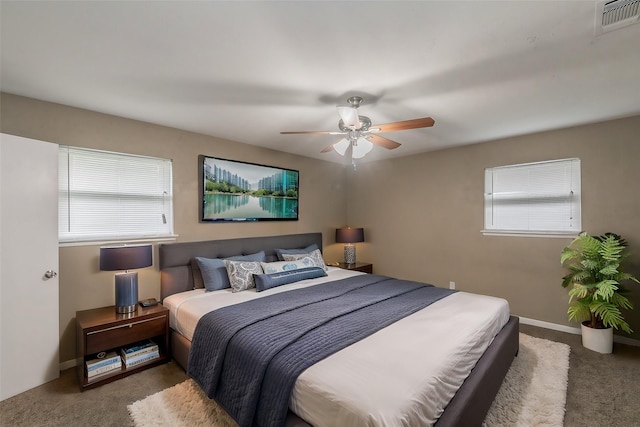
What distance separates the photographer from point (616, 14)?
4.84 ft

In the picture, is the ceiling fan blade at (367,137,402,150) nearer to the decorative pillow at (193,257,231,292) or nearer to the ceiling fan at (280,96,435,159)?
the ceiling fan at (280,96,435,159)

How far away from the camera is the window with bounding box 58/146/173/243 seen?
8.77 ft

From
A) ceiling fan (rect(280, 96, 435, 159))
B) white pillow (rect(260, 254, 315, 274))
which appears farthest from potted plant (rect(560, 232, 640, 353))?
white pillow (rect(260, 254, 315, 274))

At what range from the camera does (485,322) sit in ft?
7.18

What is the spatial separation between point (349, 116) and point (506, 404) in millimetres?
2459

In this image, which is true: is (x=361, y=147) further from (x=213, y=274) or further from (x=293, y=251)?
(x=213, y=274)

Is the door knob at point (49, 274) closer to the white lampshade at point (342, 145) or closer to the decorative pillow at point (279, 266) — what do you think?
the decorative pillow at point (279, 266)

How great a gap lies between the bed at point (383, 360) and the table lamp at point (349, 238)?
164cm

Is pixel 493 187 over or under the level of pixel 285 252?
over

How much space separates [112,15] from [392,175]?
412 centimetres

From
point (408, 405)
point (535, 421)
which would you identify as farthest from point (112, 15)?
point (535, 421)

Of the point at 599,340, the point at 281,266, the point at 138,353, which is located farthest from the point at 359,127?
the point at 599,340

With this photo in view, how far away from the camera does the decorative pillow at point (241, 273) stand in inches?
119

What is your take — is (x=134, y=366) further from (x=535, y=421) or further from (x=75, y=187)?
(x=535, y=421)
